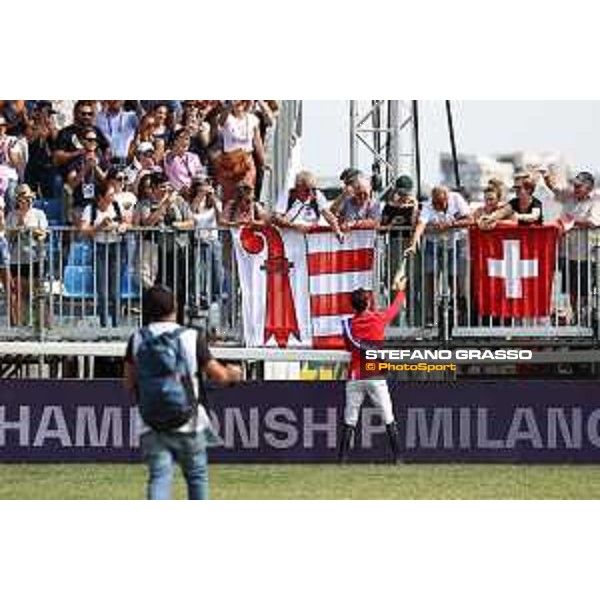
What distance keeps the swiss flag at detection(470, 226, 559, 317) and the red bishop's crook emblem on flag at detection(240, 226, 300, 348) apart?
176 centimetres

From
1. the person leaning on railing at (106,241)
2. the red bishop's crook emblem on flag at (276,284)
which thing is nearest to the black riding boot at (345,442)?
the red bishop's crook emblem on flag at (276,284)

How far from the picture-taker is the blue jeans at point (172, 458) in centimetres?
1227

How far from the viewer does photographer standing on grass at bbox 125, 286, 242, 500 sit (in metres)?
12.3

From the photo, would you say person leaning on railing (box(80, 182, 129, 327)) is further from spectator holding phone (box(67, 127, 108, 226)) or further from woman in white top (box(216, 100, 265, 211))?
woman in white top (box(216, 100, 265, 211))

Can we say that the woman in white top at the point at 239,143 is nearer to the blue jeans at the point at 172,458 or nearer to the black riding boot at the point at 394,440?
the black riding boot at the point at 394,440

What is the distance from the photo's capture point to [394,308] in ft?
61.4

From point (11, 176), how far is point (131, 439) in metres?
2.69

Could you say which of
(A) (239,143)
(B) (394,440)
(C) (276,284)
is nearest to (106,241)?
(A) (239,143)

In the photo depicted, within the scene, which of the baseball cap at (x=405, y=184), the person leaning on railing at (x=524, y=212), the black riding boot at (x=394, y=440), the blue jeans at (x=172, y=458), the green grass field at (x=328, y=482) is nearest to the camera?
the blue jeans at (x=172, y=458)

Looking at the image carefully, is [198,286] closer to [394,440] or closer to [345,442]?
[345,442]

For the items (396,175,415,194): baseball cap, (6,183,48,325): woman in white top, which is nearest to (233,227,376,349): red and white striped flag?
(396,175,415,194): baseball cap

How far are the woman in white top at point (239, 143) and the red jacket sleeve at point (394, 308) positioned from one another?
70.3 inches
